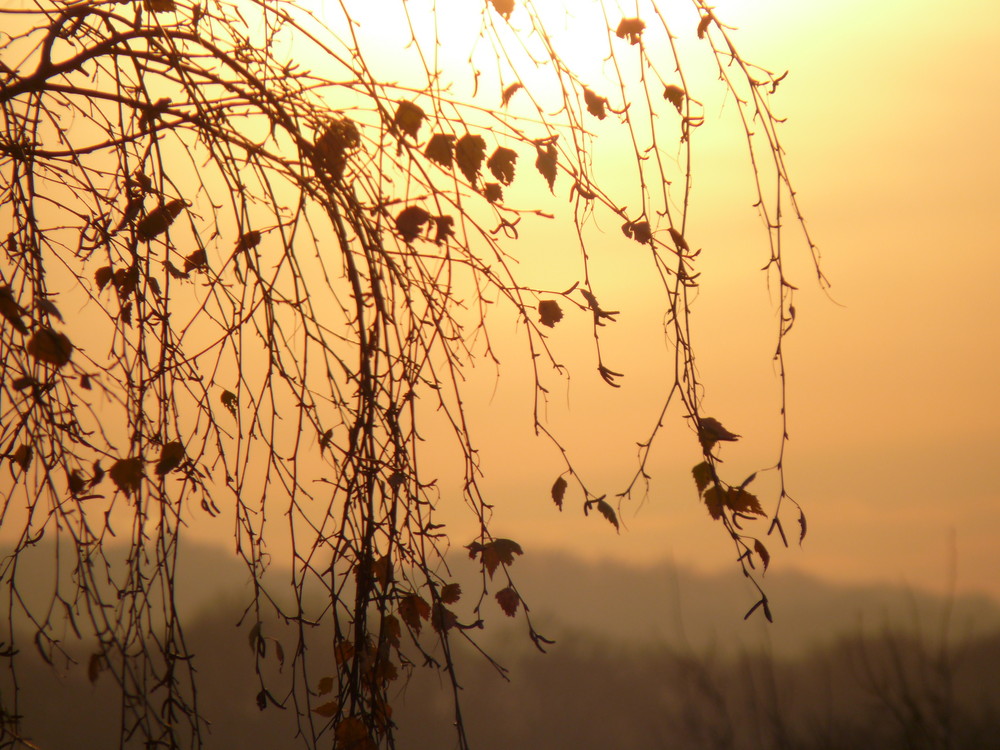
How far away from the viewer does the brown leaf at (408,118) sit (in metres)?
1.28

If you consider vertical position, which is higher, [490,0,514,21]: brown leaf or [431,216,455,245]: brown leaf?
[490,0,514,21]: brown leaf

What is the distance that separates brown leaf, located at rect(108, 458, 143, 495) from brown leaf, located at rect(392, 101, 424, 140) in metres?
0.60

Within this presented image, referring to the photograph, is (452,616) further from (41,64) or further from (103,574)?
(41,64)

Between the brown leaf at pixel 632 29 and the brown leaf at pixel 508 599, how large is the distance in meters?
0.78

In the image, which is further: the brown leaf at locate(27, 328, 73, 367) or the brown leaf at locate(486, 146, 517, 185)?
the brown leaf at locate(486, 146, 517, 185)

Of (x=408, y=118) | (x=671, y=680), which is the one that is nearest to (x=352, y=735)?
(x=408, y=118)

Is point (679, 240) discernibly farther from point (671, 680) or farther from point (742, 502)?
point (671, 680)

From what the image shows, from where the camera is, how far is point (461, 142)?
126 cm

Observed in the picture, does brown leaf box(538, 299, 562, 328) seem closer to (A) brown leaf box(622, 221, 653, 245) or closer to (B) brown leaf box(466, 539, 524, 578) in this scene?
(A) brown leaf box(622, 221, 653, 245)

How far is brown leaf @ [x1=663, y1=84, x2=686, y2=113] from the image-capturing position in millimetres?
1355

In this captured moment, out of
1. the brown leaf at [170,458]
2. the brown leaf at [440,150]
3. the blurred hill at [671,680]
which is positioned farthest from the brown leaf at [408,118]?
the blurred hill at [671,680]

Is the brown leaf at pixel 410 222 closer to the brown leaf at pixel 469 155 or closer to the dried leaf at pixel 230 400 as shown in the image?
the brown leaf at pixel 469 155

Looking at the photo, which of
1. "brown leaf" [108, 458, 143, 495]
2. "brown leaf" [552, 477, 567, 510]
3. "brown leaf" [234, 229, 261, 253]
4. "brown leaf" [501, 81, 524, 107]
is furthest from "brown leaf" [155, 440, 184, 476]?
"brown leaf" [501, 81, 524, 107]

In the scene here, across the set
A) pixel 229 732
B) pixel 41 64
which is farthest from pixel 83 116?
pixel 229 732
